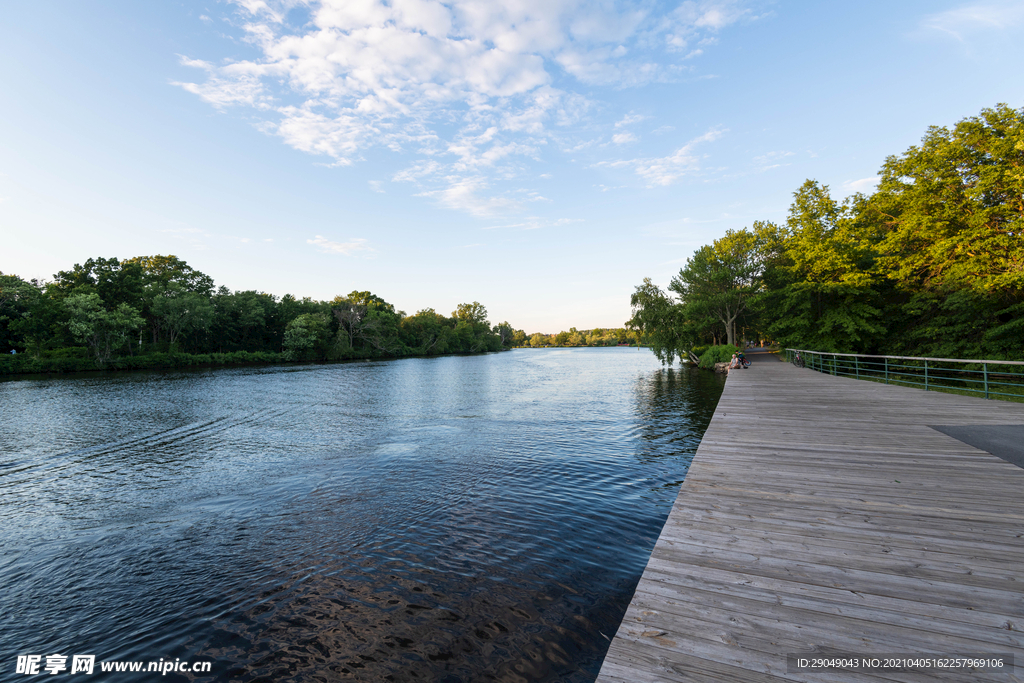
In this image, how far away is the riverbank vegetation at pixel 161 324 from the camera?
139 feet

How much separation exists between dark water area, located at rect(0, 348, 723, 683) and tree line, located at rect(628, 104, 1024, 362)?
17896 millimetres

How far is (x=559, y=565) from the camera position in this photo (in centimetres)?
562

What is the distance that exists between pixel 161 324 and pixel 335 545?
216ft

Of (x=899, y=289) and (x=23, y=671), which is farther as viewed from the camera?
(x=899, y=289)

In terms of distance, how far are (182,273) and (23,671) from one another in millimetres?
85347

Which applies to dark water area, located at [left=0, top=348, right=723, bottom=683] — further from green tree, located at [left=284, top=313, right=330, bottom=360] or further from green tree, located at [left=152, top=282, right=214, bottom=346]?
green tree, located at [left=284, top=313, right=330, bottom=360]

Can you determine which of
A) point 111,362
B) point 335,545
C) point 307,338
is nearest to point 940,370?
point 335,545

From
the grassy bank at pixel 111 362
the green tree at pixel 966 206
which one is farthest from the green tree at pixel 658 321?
the grassy bank at pixel 111 362

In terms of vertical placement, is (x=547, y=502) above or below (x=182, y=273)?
below

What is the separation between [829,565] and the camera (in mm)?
3461

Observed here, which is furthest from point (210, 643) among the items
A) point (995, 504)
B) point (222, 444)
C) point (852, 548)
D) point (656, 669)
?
point (222, 444)

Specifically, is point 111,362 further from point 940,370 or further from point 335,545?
point 940,370

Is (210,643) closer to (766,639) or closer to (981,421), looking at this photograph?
(766,639)

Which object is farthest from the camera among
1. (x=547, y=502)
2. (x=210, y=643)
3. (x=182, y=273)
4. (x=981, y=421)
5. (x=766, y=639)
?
(x=182, y=273)
